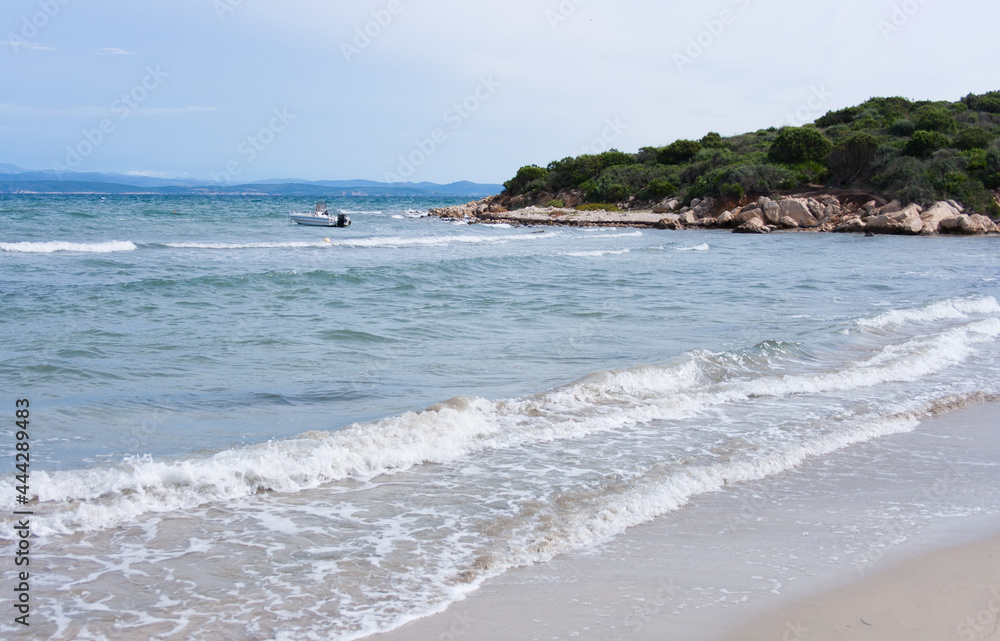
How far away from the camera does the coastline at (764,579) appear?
3.50 metres

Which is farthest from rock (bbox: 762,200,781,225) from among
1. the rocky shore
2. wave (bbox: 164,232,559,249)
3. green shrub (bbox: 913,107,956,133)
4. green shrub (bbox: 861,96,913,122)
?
green shrub (bbox: 861,96,913,122)

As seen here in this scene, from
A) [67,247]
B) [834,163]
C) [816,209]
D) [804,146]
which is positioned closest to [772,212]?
[816,209]

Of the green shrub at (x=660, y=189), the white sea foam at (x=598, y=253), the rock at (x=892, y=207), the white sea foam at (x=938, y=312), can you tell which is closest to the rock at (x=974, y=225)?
the rock at (x=892, y=207)

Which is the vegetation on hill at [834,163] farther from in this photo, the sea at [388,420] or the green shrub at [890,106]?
the sea at [388,420]

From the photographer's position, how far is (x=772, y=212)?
41281 millimetres

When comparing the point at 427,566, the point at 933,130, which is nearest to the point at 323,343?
Answer: the point at 427,566

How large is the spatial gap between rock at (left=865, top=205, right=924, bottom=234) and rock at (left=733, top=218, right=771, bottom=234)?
17.2ft

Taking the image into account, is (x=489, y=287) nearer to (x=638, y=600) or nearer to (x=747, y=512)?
(x=747, y=512)

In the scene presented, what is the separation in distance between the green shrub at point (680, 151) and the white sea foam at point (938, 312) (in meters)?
46.5

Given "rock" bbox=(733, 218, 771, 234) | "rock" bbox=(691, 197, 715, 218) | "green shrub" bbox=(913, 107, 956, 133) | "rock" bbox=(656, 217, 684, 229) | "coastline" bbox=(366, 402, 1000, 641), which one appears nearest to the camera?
"coastline" bbox=(366, 402, 1000, 641)

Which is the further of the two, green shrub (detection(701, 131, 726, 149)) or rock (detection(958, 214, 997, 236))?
green shrub (detection(701, 131, 726, 149))

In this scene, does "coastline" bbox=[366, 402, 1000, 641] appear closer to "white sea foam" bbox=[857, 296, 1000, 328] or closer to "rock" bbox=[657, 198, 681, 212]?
"white sea foam" bbox=[857, 296, 1000, 328]

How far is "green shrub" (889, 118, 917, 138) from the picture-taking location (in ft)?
163

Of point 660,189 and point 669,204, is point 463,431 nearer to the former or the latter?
point 669,204
